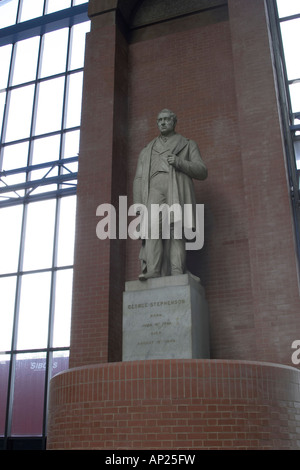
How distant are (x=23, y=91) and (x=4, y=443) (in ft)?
29.6

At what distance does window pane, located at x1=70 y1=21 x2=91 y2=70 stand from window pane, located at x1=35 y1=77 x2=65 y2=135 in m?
0.56

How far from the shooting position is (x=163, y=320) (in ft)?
24.1

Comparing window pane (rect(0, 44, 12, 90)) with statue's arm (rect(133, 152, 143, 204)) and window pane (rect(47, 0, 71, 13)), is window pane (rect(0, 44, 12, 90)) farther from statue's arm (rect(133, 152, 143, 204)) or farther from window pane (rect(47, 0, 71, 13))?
statue's arm (rect(133, 152, 143, 204))

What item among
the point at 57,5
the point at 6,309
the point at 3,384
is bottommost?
the point at 3,384

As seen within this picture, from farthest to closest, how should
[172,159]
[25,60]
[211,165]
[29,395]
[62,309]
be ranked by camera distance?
[25,60] → [62,309] → [29,395] → [211,165] → [172,159]

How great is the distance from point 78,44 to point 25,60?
1687 millimetres

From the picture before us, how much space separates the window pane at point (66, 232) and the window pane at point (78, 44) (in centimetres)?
385

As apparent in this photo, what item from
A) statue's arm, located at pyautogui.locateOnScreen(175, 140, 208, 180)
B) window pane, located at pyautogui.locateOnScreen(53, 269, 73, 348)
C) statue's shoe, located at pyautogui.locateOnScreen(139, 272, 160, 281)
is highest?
statue's arm, located at pyautogui.locateOnScreen(175, 140, 208, 180)

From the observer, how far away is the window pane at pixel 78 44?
1454 centimetres

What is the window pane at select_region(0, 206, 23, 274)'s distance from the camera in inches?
513

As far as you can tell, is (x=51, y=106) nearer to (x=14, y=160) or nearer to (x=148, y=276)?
(x=14, y=160)

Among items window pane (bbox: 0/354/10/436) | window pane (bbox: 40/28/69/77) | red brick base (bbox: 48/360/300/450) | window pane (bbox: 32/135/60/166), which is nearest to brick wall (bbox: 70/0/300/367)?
red brick base (bbox: 48/360/300/450)

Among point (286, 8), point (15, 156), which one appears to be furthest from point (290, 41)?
point (15, 156)

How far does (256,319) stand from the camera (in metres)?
8.05
